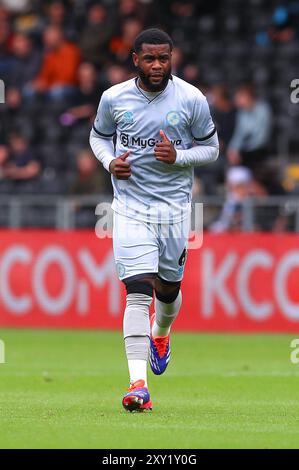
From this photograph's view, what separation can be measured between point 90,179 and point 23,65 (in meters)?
4.11

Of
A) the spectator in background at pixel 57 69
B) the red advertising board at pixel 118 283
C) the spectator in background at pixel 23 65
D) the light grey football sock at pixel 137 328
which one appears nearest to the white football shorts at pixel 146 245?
the light grey football sock at pixel 137 328

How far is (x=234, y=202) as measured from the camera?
59.8ft

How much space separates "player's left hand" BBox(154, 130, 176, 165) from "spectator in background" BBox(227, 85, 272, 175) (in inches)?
406

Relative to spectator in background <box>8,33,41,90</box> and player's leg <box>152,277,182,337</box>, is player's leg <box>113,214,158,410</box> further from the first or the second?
spectator in background <box>8,33,41,90</box>

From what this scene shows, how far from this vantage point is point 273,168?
19688 millimetres

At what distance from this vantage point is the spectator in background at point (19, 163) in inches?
808

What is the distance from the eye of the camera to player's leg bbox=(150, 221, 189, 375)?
9.70 m

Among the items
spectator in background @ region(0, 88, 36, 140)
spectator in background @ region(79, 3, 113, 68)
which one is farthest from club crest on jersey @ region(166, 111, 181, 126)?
spectator in background @ region(79, 3, 113, 68)

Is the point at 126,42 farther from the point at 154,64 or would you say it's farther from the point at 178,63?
the point at 154,64

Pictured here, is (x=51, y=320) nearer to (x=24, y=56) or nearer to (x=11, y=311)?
(x=11, y=311)

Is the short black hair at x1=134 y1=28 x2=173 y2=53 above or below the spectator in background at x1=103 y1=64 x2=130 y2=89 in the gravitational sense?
below

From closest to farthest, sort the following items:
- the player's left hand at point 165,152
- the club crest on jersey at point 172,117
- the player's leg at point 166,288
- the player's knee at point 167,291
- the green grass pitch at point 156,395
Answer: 1. the green grass pitch at point 156,395
2. the player's left hand at point 165,152
3. the club crest on jersey at point 172,117
4. the player's leg at point 166,288
5. the player's knee at point 167,291

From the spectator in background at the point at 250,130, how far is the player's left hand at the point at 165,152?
1032cm

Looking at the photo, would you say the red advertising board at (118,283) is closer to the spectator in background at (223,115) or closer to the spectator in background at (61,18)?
the spectator in background at (223,115)
